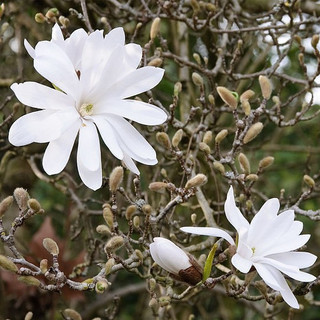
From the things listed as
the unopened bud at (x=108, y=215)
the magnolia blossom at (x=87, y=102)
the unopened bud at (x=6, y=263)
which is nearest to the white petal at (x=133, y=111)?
the magnolia blossom at (x=87, y=102)

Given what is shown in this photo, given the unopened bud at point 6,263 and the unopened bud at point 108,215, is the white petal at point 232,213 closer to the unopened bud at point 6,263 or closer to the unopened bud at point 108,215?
the unopened bud at point 108,215

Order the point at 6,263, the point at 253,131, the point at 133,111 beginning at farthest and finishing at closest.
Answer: the point at 253,131, the point at 133,111, the point at 6,263

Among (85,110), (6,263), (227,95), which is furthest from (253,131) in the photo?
(6,263)

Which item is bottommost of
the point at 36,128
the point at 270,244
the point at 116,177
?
the point at 270,244

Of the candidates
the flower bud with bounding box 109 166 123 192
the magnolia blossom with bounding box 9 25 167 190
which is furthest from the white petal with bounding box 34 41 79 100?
the flower bud with bounding box 109 166 123 192

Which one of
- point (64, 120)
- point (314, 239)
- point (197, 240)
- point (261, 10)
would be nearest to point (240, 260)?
point (64, 120)

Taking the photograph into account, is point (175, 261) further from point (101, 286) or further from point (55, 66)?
point (55, 66)
